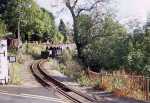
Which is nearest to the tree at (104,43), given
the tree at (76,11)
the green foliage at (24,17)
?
the tree at (76,11)

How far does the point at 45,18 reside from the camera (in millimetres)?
91562

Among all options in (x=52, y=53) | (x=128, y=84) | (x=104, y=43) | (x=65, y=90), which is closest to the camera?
(x=128, y=84)

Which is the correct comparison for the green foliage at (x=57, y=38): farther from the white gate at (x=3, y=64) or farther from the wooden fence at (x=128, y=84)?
the wooden fence at (x=128, y=84)

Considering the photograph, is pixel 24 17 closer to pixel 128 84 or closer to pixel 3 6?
pixel 3 6

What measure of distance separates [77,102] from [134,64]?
1161cm

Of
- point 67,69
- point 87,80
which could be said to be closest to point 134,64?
point 87,80

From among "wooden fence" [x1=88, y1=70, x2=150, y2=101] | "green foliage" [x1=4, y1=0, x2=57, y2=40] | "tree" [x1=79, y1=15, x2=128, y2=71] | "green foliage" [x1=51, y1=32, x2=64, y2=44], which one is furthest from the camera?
"green foliage" [x1=51, y1=32, x2=64, y2=44]

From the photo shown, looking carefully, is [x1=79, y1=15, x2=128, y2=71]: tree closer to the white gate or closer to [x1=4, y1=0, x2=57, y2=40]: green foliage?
the white gate

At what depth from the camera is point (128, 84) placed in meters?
24.4

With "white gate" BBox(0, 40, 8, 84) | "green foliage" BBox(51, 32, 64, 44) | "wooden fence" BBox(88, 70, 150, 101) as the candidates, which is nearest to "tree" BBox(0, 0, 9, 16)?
"green foliage" BBox(51, 32, 64, 44)

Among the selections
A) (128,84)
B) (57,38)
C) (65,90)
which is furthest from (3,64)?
(57,38)

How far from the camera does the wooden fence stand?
2239cm

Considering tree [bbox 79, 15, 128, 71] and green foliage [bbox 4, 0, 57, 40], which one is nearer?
tree [bbox 79, 15, 128, 71]

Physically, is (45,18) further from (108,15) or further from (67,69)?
(67,69)
